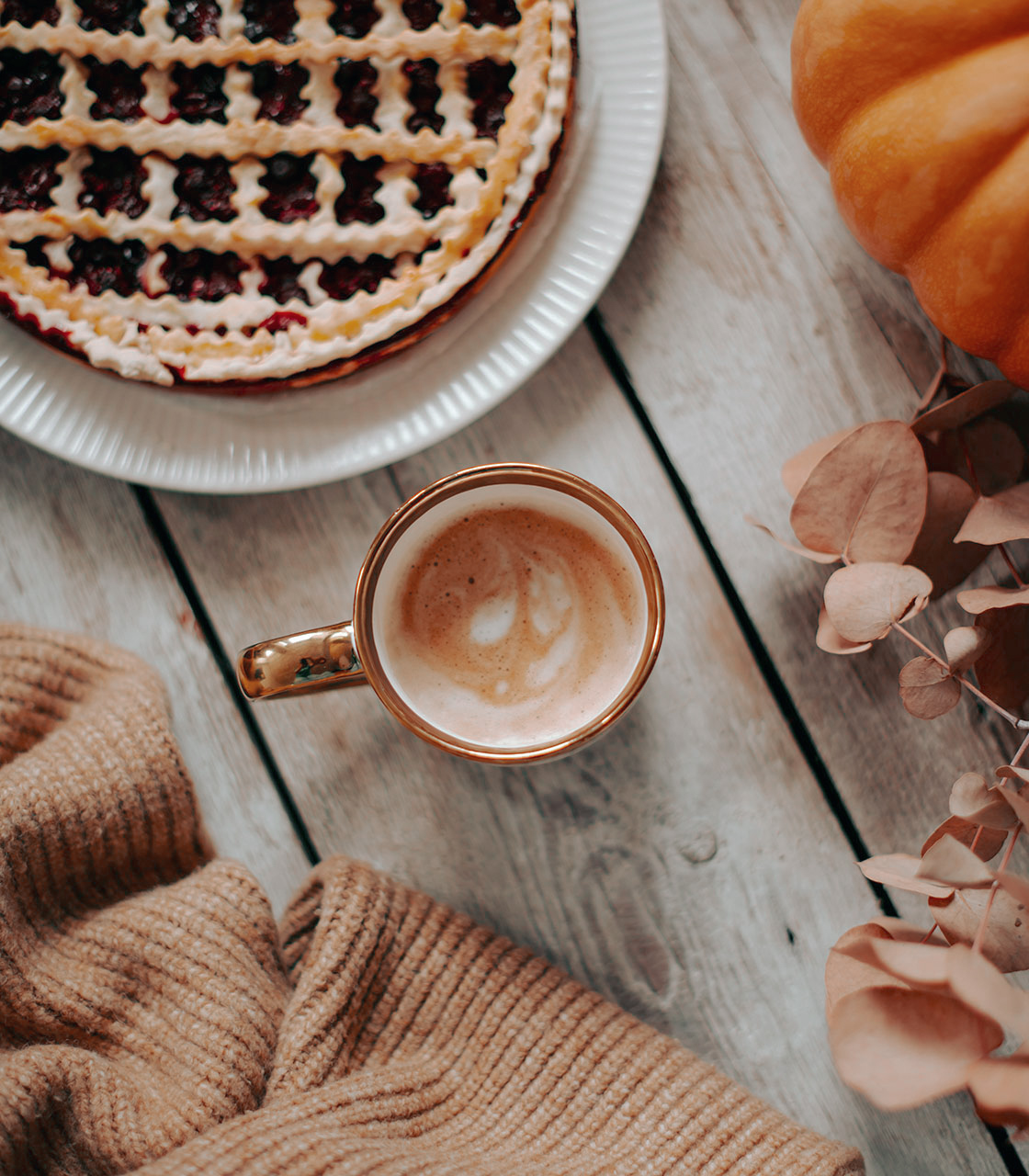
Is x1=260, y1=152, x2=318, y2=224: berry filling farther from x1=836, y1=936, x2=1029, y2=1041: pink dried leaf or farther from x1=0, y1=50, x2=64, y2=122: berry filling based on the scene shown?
x1=836, y1=936, x2=1029, y2=1041: pink dried leaf

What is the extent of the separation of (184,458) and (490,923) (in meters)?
0.38

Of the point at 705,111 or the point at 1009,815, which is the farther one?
the point at 705,111

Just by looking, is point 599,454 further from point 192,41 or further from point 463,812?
point 192,41

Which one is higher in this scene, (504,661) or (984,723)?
(504,661)

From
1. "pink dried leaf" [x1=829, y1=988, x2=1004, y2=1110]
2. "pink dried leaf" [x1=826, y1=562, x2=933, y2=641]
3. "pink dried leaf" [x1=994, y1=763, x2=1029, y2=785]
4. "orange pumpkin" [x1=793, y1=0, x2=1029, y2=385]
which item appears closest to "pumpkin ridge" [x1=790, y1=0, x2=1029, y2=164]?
"orange pumpkin" [x1=793, y1=0, x2=1029, y2=385]

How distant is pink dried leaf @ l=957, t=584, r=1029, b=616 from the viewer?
0.52m

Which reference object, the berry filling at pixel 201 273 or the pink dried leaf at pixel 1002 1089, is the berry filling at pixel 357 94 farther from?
the pink dried leaf at pixel 1002 1089

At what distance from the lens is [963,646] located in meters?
0.53

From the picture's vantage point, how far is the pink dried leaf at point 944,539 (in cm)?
57

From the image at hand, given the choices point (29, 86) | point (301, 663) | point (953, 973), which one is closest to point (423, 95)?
point (29, 86)

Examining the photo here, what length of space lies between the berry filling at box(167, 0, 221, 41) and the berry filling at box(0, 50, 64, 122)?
84 mm

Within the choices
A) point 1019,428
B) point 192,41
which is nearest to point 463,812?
point 1019,428

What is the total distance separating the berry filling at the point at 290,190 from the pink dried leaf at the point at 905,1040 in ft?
1.91

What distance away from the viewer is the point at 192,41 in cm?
63
